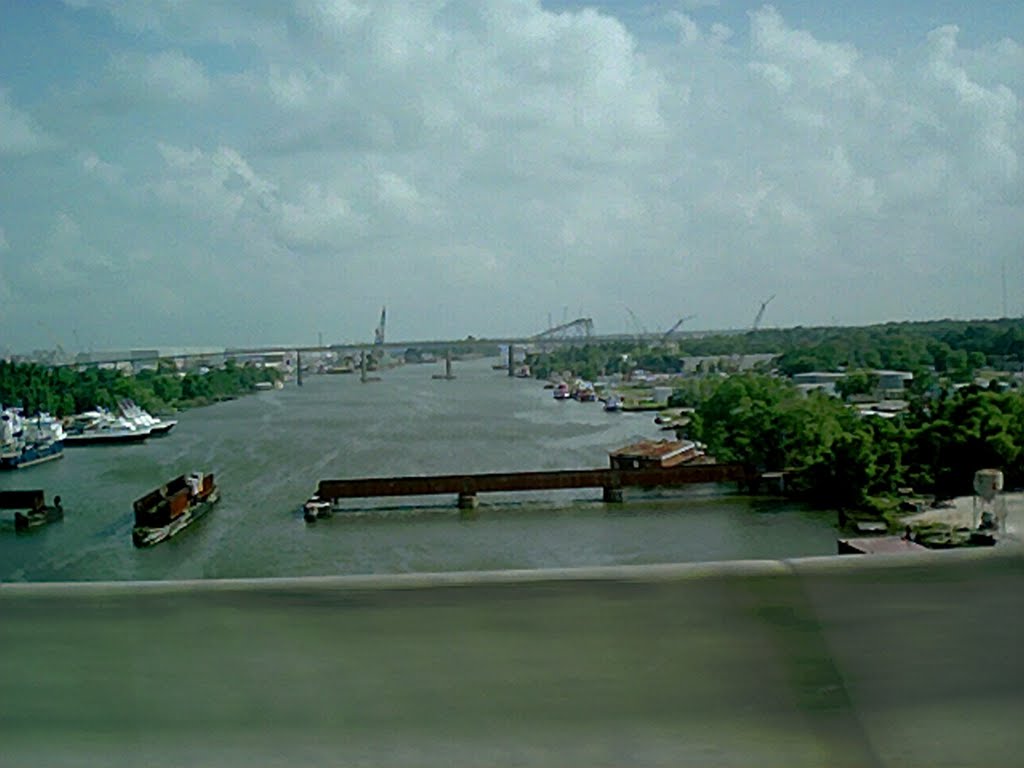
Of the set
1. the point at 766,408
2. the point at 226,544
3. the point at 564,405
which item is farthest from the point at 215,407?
the point at 766,408

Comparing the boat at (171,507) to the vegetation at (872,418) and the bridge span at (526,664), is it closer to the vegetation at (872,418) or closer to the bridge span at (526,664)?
the vegetation at (872,418)

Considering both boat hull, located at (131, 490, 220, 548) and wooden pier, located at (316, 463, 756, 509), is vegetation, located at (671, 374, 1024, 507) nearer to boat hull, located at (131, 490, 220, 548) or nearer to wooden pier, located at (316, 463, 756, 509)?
wooden pier, located at (316, 463, 756, 509)

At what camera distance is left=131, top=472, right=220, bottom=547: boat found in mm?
9430

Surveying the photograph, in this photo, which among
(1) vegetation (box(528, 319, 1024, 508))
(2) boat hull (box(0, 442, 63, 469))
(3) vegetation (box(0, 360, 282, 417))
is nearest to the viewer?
(1) vegetation (box(528, 319, 1024, 508))

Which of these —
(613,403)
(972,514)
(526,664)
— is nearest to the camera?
(526,664)

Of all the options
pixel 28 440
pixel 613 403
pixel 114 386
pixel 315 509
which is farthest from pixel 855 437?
pixel 28 440

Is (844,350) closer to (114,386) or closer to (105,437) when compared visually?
(114,386)

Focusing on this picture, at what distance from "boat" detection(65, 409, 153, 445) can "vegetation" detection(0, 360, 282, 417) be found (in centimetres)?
13

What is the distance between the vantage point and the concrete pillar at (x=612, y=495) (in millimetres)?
10977

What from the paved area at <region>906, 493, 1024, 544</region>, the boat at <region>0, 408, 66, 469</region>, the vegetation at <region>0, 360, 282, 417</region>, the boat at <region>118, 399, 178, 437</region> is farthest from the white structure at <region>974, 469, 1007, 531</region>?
the boat at <region>118, 399, 178, 437</region>

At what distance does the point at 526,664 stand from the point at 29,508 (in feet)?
33.4

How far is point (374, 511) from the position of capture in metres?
10.7

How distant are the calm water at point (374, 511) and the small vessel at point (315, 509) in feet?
0.32

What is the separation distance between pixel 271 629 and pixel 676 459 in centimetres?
1041
